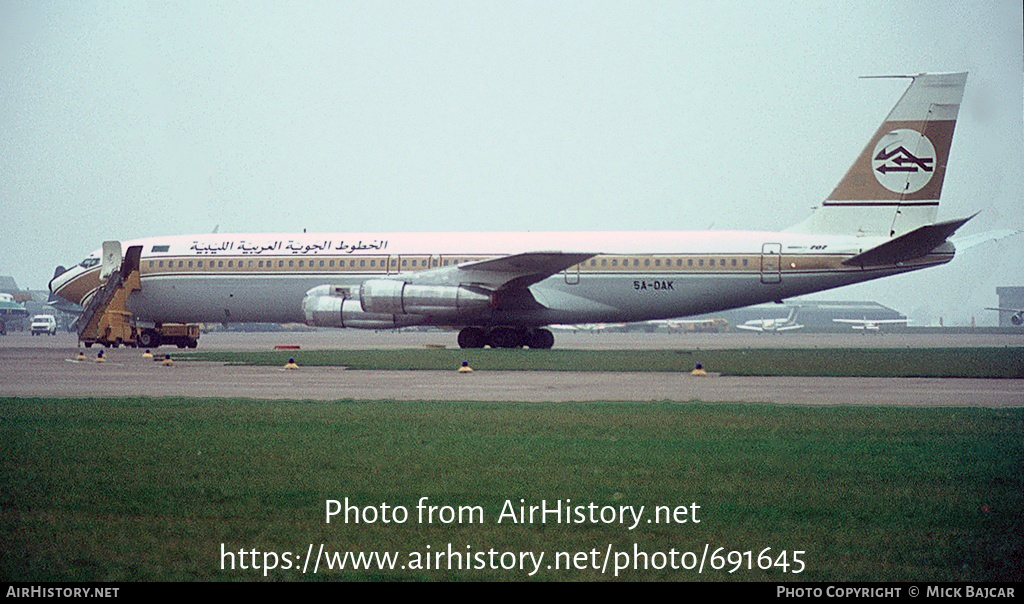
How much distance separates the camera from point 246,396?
17703 mm

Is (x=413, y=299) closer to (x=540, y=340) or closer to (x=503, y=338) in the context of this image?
(x=503, y=338)

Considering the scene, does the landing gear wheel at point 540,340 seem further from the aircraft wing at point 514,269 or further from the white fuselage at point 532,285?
the aircraft wing at point 514,269

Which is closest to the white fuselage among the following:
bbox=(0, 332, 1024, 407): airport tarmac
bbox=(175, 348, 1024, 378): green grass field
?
bbox=(175, 348, 1024, 378): green grass field

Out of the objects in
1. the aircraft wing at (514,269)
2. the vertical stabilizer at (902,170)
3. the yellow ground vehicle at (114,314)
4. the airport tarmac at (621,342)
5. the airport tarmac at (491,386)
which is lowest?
the airport tarmac at (621,342)

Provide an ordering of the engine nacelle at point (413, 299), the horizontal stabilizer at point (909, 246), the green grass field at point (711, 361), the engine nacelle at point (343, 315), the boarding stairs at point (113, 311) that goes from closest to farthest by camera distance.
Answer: the green grass field at point (711, 361) < the horizontal stabilizer at point (909, 246) < the engine nacelle at point (413, 299) < the engine nacelle at point (343, 315) < the boarding stairs at point (113, 311)

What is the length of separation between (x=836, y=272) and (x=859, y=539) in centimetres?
2623

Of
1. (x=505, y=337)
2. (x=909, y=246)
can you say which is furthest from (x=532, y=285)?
(x=909, y=246)

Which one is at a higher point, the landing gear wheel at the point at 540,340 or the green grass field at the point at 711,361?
the landing gear wheel at the point at 540,340

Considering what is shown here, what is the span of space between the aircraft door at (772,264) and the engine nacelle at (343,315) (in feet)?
36.0

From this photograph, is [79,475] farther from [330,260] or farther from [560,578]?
[330,260]

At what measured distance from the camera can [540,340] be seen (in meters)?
36.3

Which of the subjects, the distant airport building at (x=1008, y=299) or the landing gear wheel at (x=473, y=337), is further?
the distant airport building at (x=1008, y=299)

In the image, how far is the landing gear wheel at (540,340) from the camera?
36.2m

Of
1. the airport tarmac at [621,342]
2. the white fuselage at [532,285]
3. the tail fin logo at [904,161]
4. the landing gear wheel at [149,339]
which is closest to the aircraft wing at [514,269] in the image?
the white fuselage at [532,285]
